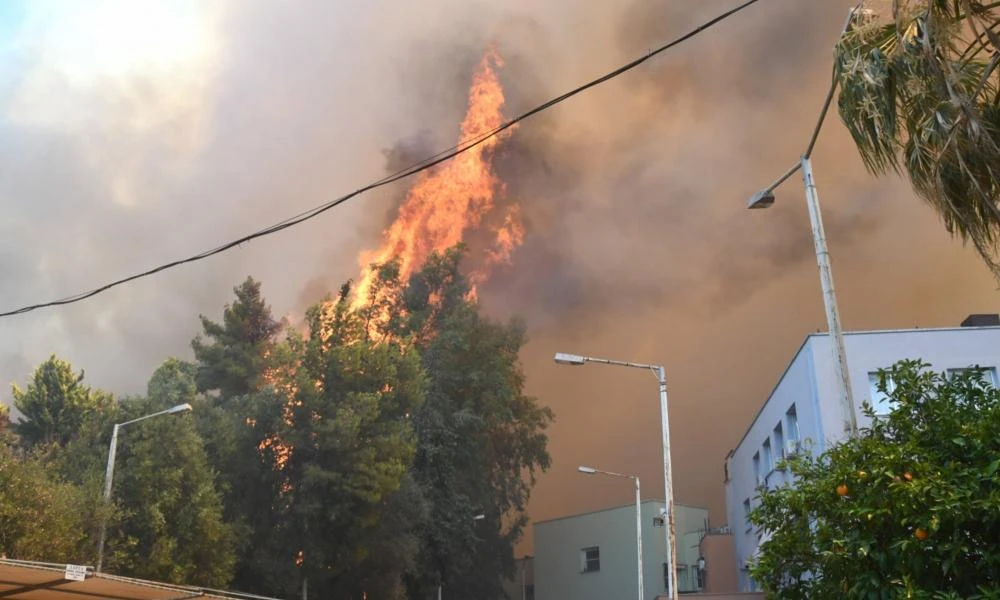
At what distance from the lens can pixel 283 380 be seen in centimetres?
4403

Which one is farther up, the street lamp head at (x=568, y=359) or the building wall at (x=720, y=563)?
the street lamp head at (x=568, y=359)

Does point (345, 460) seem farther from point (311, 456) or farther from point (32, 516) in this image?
point (32, 516)

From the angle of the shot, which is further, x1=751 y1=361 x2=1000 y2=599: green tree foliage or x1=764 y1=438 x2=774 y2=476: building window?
x1=764 y1=438 x2=774 y2=476: building window

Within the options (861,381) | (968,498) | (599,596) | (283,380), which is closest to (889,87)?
(968,498)

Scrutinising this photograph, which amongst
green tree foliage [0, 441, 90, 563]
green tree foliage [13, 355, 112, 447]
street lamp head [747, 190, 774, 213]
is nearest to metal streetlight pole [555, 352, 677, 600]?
street lamp head [747, 190, 774, 213]

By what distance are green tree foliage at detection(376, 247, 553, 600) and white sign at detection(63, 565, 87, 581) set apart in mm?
34030

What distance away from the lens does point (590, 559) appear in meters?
58.1

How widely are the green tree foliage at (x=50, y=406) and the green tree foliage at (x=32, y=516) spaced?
25393 mm

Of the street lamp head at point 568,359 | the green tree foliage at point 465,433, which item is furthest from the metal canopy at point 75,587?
the green tree foliage at point 465,433

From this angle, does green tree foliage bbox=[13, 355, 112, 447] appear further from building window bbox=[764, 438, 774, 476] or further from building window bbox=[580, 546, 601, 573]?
building window bbox=[764, 438, 774, 476]

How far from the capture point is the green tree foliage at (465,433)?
169 feet

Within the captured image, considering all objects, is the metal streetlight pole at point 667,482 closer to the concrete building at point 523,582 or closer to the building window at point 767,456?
the building window at point 767,456

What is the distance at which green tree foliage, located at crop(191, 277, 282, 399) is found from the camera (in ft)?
177

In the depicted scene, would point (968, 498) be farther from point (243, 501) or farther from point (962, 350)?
point (243, 501)
